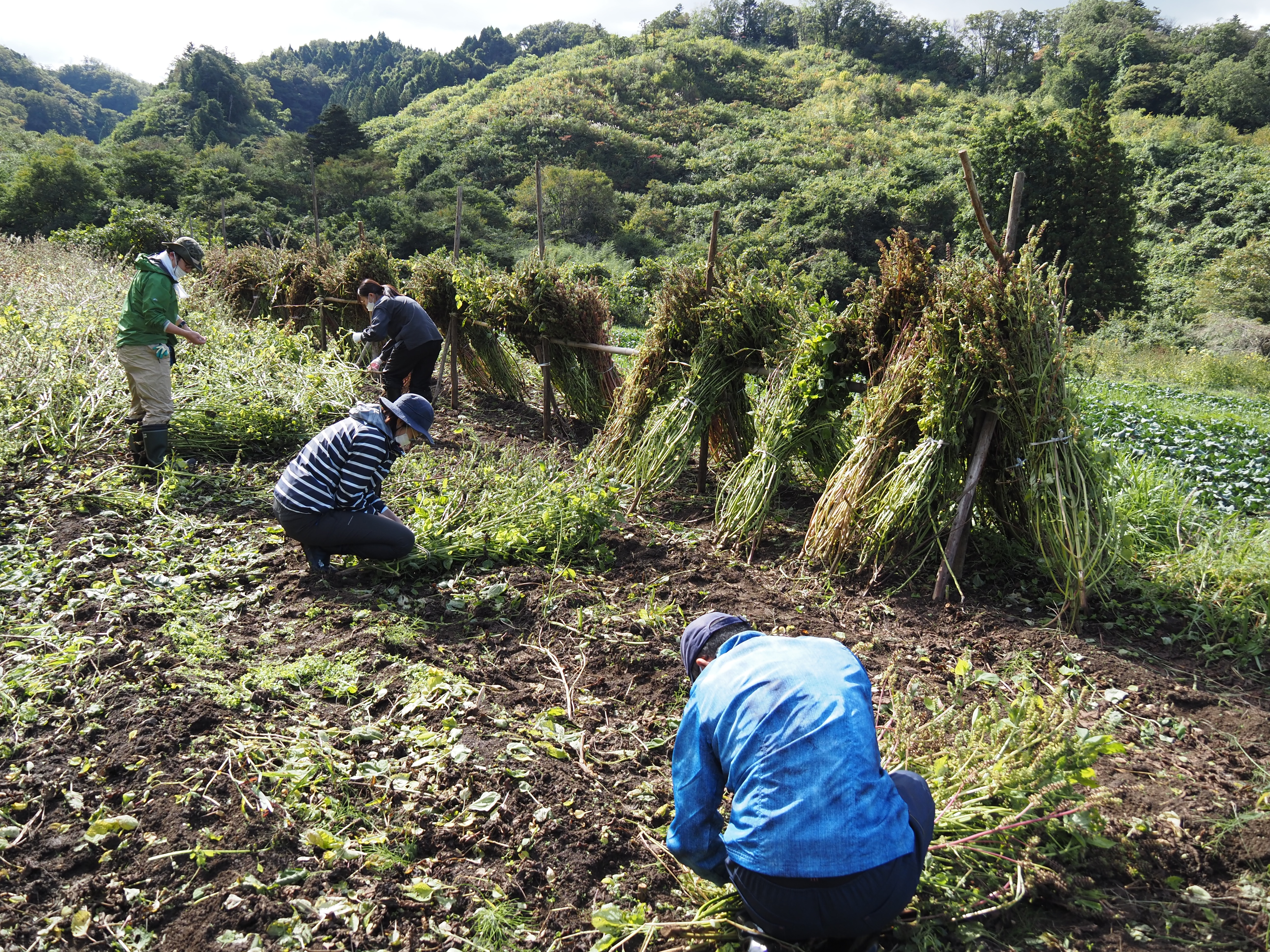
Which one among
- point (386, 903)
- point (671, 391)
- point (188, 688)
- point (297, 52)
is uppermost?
point (297, 52)

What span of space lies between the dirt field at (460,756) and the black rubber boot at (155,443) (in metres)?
1.43

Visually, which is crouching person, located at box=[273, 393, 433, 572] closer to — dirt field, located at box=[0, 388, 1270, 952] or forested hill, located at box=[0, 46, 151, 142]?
dirt field, located at box=[0, 388, 1270, 952]

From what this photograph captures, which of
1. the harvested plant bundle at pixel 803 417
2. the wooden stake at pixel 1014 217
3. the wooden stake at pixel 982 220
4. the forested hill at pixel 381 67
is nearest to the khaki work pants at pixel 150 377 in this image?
the harvested plant bundle at pixel 803 417

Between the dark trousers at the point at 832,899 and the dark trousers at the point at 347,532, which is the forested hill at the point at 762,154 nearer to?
the dark trousers at the point at 347,532

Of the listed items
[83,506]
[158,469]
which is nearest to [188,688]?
[83,506]

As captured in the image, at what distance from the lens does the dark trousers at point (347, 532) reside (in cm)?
442

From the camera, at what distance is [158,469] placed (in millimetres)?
5758

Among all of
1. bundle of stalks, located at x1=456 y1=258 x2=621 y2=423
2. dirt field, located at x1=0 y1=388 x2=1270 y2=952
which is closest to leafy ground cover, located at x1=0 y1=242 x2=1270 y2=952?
dirt field, located at x1=0 y1=388 x2=1270 y2=952

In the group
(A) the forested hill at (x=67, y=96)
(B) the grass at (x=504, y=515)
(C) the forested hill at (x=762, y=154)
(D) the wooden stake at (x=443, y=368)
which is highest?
(A) the forested hill at (x=67, y=96)

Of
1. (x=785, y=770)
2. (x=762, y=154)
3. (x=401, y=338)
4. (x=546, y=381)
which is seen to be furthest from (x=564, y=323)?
(x=762, y=154)

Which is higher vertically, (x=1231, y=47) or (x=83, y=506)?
(x=1231, y=47)

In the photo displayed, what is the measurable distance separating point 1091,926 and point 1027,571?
268 centimetres

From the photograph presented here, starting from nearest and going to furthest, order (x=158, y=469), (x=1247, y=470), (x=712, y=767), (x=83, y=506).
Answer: (x=712, y=767) < (x=83, y=506) < (x=158, y=469) < (x=1247, y=470)

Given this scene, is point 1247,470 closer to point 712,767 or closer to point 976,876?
point 976,876
